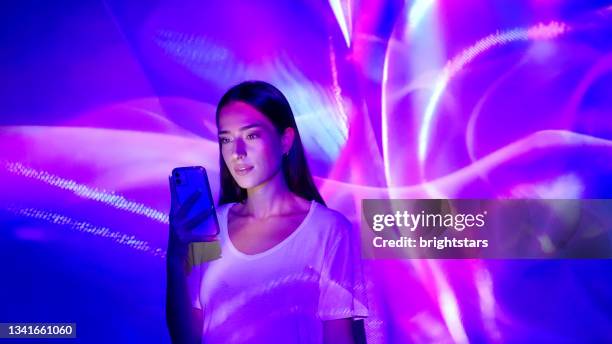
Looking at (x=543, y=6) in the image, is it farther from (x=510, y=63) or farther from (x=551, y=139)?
(x=551, y=139)

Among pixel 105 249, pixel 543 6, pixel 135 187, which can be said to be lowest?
pixel 105 249

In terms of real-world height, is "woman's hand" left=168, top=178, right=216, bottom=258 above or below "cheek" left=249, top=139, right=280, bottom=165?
below

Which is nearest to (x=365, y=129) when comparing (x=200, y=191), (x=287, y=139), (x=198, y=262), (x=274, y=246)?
(x=287, y=139)

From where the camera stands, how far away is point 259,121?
81.1 inches

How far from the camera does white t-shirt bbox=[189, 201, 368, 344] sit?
2012mm

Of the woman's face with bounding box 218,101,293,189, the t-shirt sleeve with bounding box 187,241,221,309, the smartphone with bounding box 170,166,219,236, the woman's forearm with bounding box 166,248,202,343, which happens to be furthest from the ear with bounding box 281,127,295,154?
the woman's forearm with bounding box 166,248,202,343

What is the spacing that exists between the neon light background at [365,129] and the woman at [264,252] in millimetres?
60

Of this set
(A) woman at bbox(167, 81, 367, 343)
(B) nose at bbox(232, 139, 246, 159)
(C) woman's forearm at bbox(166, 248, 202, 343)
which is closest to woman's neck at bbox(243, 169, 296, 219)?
(A) woman at bbox(167, 81, 367, 343)

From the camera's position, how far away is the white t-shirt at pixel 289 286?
2.01 meters

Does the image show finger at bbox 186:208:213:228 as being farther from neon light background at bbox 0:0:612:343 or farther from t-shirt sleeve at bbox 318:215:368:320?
t-shirt sleeve at bbox 318:215:368:320

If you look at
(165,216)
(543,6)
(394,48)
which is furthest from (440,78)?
(165,216)

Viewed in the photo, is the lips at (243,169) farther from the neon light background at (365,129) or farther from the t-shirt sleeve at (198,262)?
the t-shirt sleeve at (198,262)

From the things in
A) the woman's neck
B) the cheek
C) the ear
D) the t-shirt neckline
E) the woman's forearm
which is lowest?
the woman's forearm

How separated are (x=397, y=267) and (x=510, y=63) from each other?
0.81m
